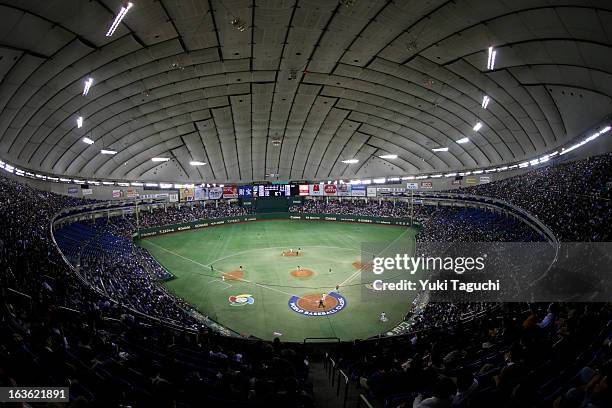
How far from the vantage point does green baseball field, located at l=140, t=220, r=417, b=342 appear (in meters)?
22.2

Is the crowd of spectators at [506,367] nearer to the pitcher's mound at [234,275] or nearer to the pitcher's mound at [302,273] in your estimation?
the pitcher's mound at [302,273]

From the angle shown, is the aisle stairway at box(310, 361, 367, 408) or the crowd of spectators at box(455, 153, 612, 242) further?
the crowd of spectators at box(455, 153, 612, 242)

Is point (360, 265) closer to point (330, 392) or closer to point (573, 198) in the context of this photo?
point (573, 198)

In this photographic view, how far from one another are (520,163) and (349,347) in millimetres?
43022

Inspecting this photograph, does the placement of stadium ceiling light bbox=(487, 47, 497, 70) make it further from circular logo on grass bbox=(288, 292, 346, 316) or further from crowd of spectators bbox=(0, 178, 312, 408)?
crowd of spectators bbox=(0, 178, 312, 408)

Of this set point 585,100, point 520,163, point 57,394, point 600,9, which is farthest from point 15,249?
point 520,163

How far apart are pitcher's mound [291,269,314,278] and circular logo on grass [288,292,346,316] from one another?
4960mm

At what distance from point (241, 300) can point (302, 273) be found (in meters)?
8.82

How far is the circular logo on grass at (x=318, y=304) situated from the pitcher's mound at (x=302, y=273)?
496 cm

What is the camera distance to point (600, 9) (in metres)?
16.5

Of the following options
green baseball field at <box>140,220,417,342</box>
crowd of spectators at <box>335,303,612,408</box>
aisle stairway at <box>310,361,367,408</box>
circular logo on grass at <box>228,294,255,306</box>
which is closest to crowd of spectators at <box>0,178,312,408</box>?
aisle stairway at <box>310,361,367,408</box>

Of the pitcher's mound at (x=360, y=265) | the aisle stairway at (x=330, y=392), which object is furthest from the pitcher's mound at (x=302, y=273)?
the aisle stairway at (x=330, y=392)

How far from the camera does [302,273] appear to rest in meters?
33.5

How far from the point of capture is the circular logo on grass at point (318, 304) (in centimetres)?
2436
